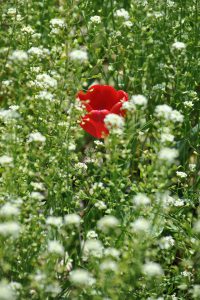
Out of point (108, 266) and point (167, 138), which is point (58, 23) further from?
point (108, 266)

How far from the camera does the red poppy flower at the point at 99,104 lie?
11.0 ft

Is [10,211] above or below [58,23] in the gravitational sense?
below

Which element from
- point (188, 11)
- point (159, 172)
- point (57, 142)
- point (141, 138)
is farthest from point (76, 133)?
point (188, 11)

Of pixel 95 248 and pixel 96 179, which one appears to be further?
pixel 96 179

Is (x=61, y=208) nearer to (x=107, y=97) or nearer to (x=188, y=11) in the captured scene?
(x=107, y=97)

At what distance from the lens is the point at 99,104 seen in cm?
353

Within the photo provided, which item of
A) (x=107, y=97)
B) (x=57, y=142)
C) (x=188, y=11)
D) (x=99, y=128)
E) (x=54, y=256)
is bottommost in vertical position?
(x=54, y=256)

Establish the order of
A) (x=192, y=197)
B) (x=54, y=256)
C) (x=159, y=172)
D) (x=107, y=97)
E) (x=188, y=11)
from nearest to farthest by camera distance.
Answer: (x=54, y=256), (x=159, y=172), (x=192, y=197), (x=107, y=97), (x=188, y=11)

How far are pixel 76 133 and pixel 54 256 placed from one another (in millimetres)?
693

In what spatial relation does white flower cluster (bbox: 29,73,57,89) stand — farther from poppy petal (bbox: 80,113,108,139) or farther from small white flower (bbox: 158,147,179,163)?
small white flower (bbox: 158,147,179,163)

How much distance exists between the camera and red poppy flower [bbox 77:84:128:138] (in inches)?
132

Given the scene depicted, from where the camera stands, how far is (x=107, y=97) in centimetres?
351

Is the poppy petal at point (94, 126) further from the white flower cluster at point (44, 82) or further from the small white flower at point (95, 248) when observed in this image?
the small white flower at point (95, 248)

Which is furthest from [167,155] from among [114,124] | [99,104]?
[99,104]
